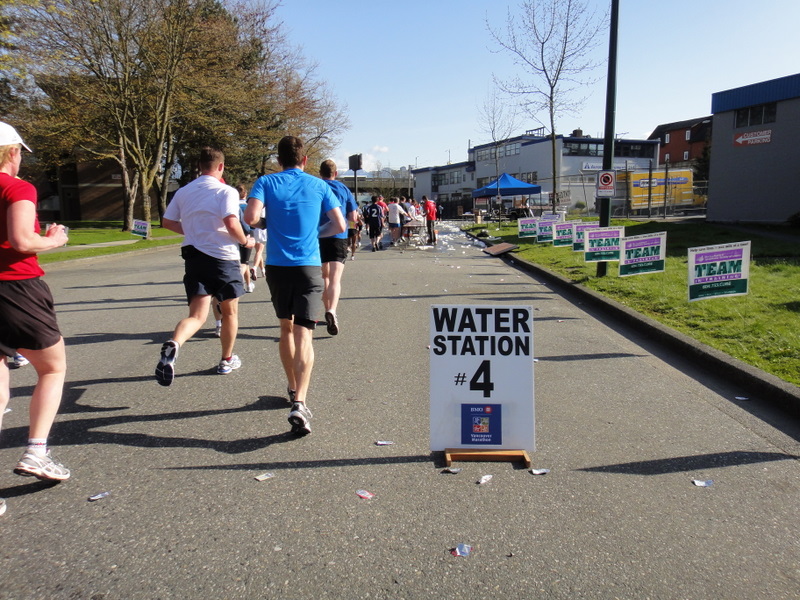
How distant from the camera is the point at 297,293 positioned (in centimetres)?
440

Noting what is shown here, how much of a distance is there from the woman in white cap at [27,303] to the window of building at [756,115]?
26.9 m

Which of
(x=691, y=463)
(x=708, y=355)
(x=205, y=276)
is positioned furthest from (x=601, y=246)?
(x=205, y=276)

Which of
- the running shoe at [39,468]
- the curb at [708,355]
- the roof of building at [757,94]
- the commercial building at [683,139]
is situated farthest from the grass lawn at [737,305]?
the commercial building at [683,139]

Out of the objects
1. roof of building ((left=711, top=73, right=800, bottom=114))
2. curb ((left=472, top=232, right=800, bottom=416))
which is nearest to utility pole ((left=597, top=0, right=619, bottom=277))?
curb ((left=472, top=232, right=800, bottom=416))

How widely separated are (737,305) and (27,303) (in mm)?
8278

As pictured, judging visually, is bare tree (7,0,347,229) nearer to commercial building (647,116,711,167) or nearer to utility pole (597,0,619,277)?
utility pole (597,0,619,277)

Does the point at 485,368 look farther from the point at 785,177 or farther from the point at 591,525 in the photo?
the point at 785,177

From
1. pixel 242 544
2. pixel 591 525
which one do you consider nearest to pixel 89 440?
pixel 242 544

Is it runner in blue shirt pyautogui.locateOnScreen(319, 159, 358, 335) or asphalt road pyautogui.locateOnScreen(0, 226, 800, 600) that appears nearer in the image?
asphalt road pyautogui.locateOnScreen(0, 226, 800, 600)

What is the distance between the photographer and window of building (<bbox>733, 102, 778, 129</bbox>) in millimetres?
24259

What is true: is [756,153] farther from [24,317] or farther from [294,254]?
[24,317]

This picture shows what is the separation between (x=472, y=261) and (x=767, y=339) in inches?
453

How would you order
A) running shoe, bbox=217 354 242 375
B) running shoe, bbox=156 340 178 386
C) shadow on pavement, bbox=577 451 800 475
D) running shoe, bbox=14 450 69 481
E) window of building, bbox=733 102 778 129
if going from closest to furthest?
running shoe, bbox=14 450 69 481 < shadow on pavement, bbox=577 451 800 475 < running shoe, bbox=156 340 178 386 < running shoe, bbox=217 354 242 375 < window of building, bbox=733 102 778 129

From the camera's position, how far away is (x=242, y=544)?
291cm
